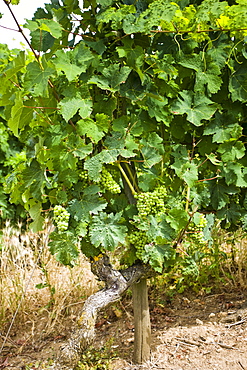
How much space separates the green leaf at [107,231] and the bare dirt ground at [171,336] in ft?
2.49

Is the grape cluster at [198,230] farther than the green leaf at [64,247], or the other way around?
the grape cluster at [198,230]

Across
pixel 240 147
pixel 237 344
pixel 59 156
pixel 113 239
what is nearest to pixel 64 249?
pixel 113 239

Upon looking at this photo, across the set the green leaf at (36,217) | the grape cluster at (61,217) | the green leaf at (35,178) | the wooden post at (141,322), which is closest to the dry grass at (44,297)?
the wooden post at (141,322)

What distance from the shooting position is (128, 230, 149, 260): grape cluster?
79.5 inches

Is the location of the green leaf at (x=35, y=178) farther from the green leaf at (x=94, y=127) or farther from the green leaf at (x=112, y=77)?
the green leaf at (x=112, y=77)

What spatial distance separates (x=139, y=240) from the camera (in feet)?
6.65

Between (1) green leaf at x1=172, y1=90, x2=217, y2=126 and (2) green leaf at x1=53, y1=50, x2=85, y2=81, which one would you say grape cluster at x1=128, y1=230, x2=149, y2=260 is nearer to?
(1) green leaf at x1=172, y1=90, x2=217, y2=126

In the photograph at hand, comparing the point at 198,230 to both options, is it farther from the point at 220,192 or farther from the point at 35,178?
the point at 35,178

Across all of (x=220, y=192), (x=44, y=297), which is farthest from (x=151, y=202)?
(x=44, y=297)

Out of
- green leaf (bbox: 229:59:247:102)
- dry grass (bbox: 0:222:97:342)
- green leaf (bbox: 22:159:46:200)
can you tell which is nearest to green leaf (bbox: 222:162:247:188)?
green leaf (bbox: 229:59:247:102)

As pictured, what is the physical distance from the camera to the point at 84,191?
6.14 ft

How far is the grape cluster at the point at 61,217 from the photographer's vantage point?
5.93 ft

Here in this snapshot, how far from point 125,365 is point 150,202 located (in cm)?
111

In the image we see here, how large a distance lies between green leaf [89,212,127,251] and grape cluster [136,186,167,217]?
0.40 ft
